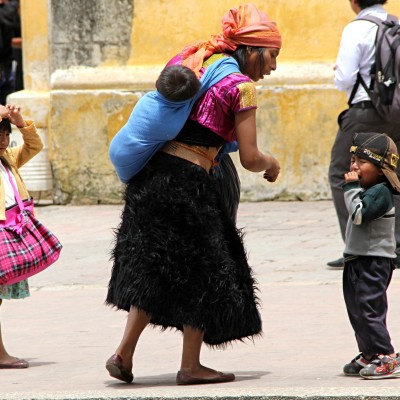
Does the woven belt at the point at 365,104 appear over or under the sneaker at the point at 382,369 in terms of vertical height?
over

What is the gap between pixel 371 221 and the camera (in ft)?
17.9

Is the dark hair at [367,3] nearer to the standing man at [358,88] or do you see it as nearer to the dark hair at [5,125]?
the standing man at [358,88]

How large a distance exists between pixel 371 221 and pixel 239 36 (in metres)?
0.99

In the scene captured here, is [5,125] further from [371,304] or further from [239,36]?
[371,304]

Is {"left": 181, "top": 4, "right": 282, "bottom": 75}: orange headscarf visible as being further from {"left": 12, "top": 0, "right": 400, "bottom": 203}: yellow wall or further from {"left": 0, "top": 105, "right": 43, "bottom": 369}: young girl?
{"left": 12, "top": 0, "right": 400, "bottom": 203}: yellow wall

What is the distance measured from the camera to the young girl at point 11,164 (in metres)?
6.11

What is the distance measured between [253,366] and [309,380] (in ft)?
1.78

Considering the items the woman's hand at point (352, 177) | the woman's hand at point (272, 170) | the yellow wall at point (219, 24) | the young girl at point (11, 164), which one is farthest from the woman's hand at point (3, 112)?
the yellow wall at point (219, 24)

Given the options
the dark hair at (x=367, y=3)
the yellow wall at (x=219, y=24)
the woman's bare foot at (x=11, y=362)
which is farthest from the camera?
the yellow wall at (x=219, y=24)

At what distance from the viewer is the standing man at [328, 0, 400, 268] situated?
859cm

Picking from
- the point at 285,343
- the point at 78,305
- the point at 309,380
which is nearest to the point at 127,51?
the point at 78,305

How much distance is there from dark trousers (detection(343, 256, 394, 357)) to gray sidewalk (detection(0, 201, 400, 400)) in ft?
0.54

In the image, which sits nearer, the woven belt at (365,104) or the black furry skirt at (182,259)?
the black furry skirt at (182,259)

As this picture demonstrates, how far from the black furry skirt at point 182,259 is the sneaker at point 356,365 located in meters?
0.42
